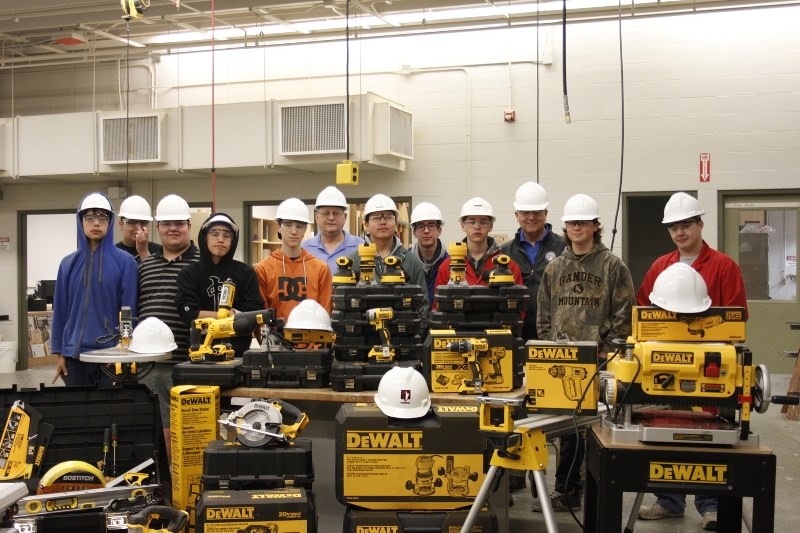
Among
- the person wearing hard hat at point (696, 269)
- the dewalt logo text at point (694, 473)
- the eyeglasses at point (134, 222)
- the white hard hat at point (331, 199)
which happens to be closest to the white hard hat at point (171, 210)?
the eyeglasses at point (134, 222)

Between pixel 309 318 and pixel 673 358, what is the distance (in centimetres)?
181

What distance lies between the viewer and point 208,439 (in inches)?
136

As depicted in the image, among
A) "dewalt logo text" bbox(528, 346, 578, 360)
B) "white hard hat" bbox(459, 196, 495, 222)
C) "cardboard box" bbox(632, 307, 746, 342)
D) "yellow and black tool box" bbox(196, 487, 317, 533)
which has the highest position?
"white hard hat" bbox(459, 196, 495, 222)

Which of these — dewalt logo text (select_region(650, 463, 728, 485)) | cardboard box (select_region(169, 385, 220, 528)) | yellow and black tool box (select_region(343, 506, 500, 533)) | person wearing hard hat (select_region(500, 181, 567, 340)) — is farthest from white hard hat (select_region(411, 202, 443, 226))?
dewalt logo text (select_region(650, 463, 728, 485))

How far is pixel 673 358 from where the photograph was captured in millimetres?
2412

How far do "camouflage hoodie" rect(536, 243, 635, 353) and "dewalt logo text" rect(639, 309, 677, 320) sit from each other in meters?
1.29

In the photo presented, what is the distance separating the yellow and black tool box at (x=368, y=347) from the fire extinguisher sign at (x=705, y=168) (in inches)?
178

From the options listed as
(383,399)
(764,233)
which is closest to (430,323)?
(383,399)

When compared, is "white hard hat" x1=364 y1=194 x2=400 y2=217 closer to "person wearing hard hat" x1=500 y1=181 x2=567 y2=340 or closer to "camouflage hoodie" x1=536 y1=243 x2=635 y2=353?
"person wearing hard hat" x1=500 y1=181 x2=567 y2=340

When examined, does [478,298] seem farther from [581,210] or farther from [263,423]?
[263,423]

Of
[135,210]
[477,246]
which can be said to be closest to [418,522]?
[477,246]

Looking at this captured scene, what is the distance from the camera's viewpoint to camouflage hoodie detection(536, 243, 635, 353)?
3.84 m

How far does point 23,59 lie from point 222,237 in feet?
20.5

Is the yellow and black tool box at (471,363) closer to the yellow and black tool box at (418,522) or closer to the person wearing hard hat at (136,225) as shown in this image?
the yellow and black tool box at (418,522)
